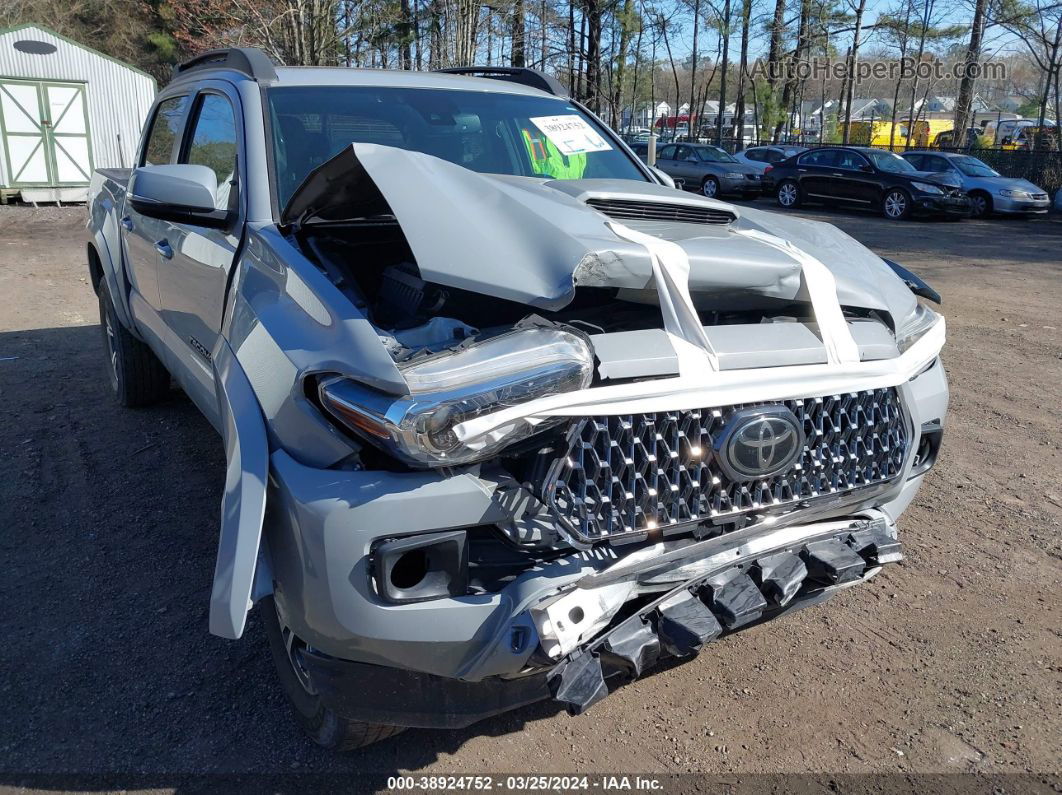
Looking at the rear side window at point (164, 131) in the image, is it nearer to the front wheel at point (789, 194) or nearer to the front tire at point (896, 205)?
the front tire at point (896, 205)

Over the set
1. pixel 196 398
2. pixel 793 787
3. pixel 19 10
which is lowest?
pixel 793 787

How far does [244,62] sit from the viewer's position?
→ 3484mm

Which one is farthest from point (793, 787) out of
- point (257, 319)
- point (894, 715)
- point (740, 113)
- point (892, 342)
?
point (740, 113)

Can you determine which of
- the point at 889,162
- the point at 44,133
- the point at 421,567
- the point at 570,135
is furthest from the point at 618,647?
the point at 44,133

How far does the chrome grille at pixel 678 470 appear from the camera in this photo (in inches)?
80.7

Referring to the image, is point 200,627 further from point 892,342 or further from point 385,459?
point 892,342

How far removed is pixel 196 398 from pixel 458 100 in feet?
5.57

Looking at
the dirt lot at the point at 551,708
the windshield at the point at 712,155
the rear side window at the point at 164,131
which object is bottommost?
the dirt lot at the point at 551,708

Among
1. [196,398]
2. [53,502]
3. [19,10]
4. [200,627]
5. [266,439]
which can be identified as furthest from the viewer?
[19,10]

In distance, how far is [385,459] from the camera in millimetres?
2045

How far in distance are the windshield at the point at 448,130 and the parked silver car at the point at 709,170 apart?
19.2m

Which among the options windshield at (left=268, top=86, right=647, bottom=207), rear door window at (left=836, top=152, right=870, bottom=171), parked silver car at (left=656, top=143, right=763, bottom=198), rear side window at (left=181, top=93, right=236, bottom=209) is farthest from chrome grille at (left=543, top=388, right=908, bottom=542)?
parked silver car at (left=656, top=143, right=763, bottom=198)

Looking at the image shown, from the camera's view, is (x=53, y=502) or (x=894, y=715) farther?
(x=53, y=502)

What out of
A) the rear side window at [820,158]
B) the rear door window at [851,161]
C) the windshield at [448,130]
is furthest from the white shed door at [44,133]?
the windshield at [448,130]
